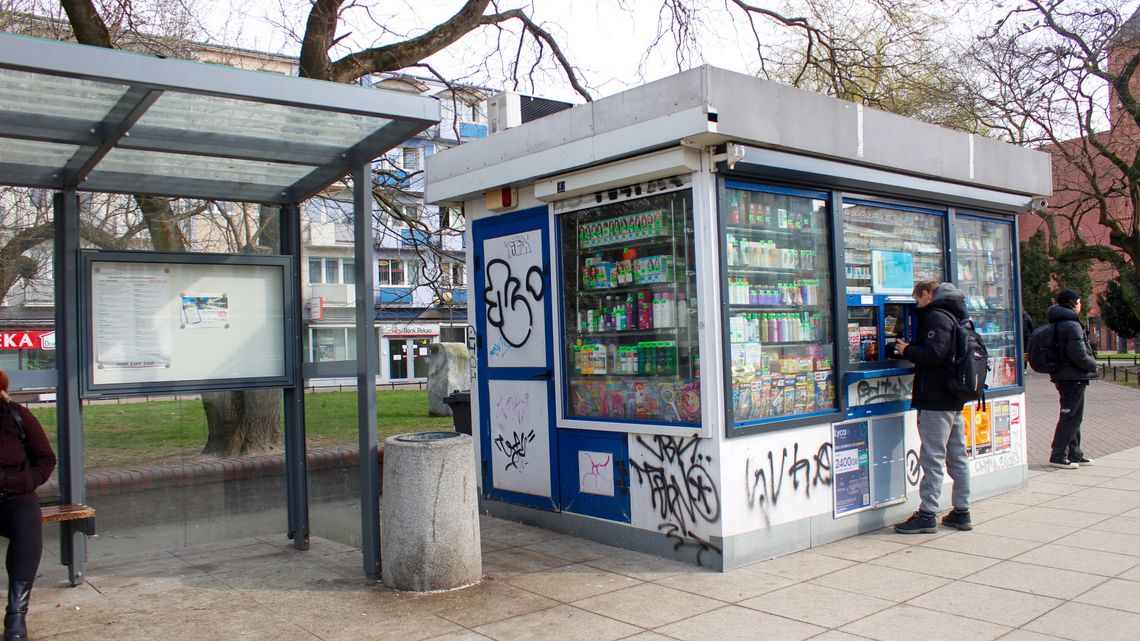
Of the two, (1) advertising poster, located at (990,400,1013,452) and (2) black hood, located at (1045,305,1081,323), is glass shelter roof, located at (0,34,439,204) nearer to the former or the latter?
(1) advertising poster, located at (990,400,1013,452)

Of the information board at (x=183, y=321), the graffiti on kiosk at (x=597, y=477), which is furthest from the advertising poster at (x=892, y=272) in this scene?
the information board at (x=183, y=321)

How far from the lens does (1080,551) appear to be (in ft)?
19.9

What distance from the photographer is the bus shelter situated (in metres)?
4.63

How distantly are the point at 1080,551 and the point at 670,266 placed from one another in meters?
3.54

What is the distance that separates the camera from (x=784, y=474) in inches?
244

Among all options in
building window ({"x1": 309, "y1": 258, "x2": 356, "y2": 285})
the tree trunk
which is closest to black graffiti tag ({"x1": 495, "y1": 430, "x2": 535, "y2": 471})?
the tree trunk

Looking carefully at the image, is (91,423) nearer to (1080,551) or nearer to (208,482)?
(208,482)

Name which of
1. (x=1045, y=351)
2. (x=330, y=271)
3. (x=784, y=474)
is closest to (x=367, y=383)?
(x=784, y=474)

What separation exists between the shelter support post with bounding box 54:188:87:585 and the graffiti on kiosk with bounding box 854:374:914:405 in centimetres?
571

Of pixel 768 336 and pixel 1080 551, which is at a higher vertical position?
pixel 768 336

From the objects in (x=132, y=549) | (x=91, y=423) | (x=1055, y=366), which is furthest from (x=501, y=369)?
(x=91, y=423)

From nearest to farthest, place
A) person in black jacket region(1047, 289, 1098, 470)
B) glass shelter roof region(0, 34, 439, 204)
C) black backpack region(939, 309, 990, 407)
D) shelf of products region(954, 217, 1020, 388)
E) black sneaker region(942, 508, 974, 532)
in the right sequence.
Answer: glass shelter roof region(0, 34, 439, 204)
black backpack region(939, 309, 990, 407)
black sneaker region(942, 508, 974, 532)
shelf of products region(954, 217, 1020, 388)
person in black jacket region(1047, 289, 1098, 470)

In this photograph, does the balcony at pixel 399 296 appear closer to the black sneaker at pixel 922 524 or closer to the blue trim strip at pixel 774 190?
the blue trim strip at pixel 774 190

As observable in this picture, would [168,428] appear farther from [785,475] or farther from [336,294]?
[336,294]
